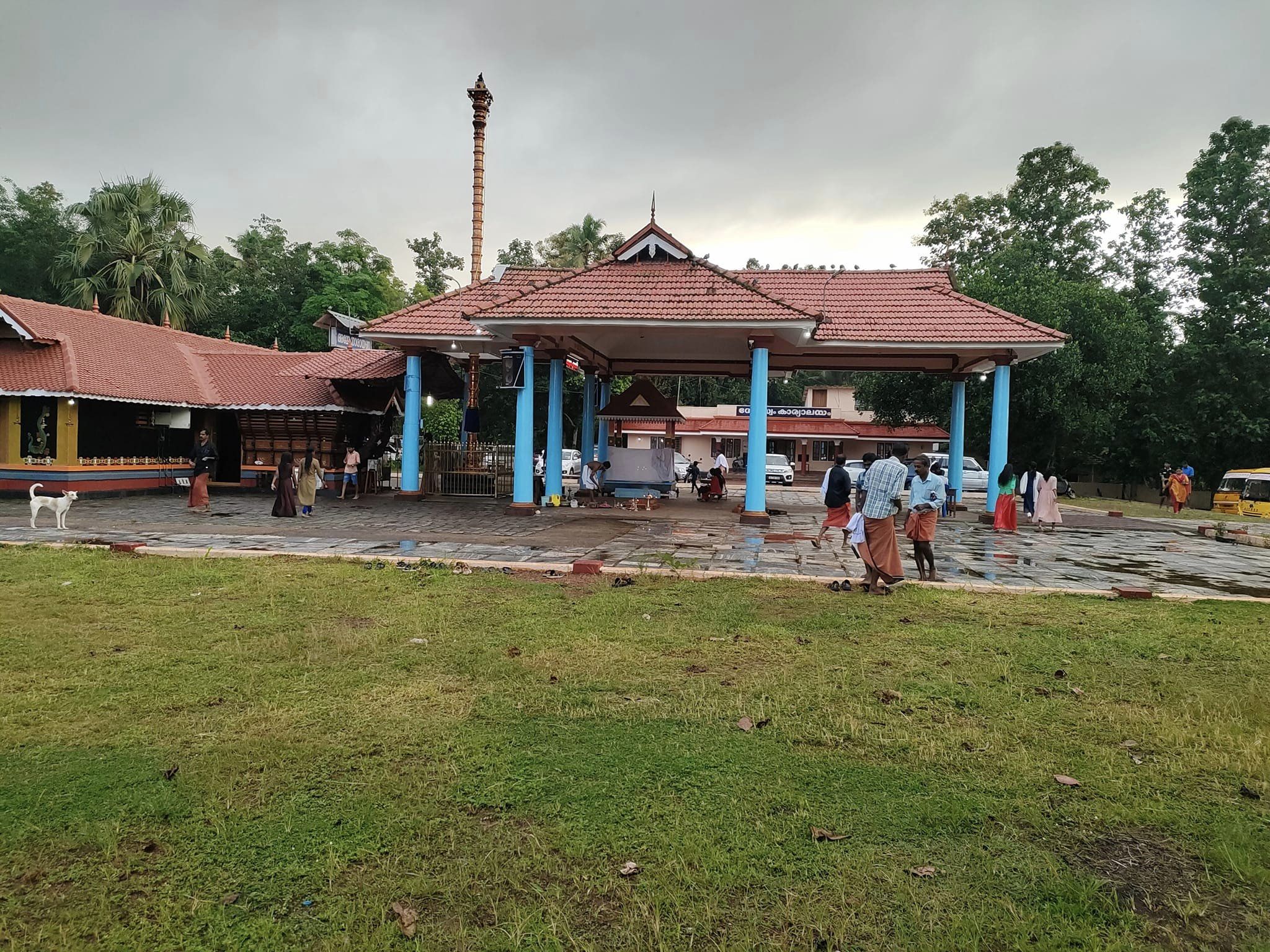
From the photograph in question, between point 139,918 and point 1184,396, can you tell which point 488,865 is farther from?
point 1184,396

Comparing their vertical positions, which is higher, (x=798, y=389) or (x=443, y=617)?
(x=798, y=389)

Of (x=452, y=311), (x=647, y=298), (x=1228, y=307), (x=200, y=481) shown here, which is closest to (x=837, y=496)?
(x=647, y=298)

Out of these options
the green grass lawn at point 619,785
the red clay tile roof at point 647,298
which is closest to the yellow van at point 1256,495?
the red clay tile roof at point 647,298

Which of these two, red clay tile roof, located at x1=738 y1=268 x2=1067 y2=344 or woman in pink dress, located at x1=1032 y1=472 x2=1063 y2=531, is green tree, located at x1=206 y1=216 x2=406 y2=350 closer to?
red clay tile roof, located at x1=738 y1=268 x2=1067 y2=344

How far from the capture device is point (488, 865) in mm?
2594

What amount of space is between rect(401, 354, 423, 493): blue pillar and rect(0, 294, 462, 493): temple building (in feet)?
4.24

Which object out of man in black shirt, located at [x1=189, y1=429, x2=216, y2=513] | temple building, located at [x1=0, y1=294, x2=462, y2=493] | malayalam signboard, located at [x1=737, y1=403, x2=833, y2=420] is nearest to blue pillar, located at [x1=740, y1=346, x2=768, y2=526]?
temple building, located at [x1=0, y1=294, x2=462, y2=493]

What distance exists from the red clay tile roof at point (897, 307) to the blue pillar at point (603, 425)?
5.20m

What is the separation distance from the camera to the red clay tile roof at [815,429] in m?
37.9

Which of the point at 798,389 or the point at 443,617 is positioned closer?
the point at 443,617

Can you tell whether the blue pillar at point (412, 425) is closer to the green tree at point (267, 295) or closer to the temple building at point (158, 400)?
the temple building at point (158, 400)

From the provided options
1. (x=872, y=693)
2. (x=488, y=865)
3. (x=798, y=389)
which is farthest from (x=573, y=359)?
(x=798, y=389)

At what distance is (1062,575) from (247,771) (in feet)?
29.1

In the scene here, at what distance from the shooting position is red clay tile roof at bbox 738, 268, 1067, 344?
15.3 meters
